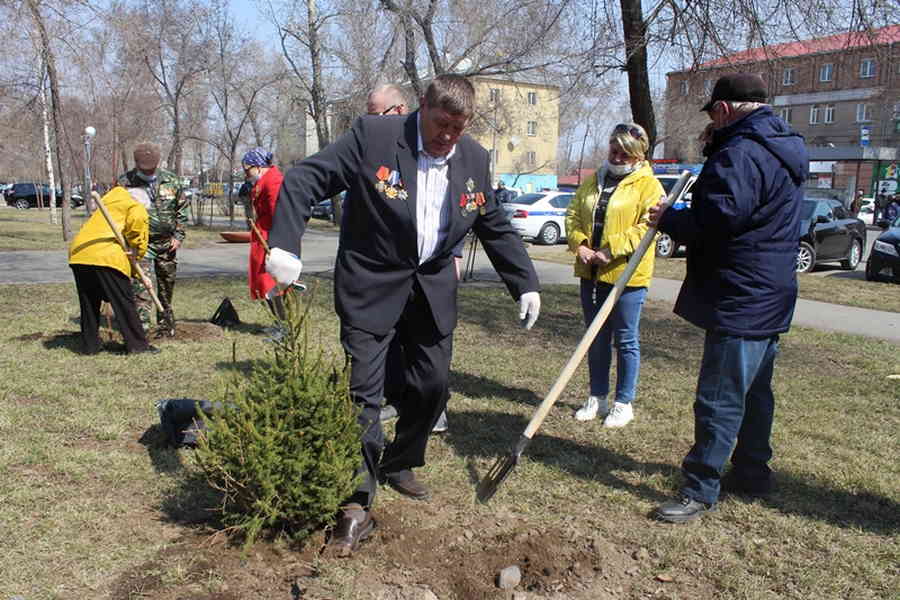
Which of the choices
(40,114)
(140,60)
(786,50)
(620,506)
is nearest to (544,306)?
(786,50)

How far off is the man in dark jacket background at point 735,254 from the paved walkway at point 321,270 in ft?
19.7

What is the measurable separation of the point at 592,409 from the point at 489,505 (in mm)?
1612

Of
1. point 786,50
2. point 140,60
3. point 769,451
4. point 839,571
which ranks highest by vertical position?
point 140,60

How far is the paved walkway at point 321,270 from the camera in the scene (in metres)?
9.31

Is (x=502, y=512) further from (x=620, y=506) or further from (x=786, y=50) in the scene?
(x=786, y=50)

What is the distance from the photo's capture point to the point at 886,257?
1333 centimetres

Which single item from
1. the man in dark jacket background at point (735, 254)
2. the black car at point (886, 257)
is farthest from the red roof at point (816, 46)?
the man in dark jacket background at point (735, 254)

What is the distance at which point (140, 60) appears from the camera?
75.4 feet

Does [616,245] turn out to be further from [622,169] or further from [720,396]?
[720,396]

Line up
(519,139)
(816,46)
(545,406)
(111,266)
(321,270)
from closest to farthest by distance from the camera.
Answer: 1. (545,406)
2. (111,266)
3. (816,46)
4. (321,270)
5. (519,139)

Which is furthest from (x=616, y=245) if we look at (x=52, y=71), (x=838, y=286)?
(x=52, y=71)

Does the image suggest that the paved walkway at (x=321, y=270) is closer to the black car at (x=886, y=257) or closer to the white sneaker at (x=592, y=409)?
the black car at (x=886, y=257)

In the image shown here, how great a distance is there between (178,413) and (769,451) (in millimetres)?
3125

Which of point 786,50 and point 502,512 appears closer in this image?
→ point 502,512
